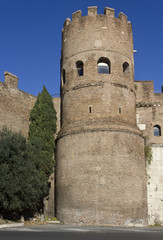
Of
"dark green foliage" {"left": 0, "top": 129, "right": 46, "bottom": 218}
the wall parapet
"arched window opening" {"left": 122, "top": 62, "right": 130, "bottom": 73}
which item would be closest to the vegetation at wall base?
"dark green foliage" {"left": 0, "top": 129, "right": 46, "bottom": 218}

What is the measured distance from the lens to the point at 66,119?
858 inches

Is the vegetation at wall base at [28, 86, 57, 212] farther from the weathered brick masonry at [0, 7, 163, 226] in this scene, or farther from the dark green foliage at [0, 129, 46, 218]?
the dark green foliage at [0, 129, 46, 218]

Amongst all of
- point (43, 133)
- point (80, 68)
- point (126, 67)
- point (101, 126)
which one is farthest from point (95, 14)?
point (43, 133)

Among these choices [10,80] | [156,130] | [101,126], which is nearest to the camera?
[101,126]

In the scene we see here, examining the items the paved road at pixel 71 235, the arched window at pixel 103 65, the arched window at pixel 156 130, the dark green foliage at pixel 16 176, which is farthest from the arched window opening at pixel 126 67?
the paved road at pixel 71 235

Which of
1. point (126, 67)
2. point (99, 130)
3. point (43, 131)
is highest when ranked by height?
point (126, 67)

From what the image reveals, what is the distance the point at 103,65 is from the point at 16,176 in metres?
9.55

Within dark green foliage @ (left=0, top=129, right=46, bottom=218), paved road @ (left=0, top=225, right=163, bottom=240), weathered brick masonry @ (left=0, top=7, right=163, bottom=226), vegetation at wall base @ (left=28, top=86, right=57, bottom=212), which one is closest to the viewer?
paved road @ (left=0, top=225, right=163, bottom=240)

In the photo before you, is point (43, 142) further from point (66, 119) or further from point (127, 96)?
point (127, 96)

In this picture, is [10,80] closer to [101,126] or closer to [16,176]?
[101,126]

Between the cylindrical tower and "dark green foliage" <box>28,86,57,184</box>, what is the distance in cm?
75

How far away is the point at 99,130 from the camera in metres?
19.9

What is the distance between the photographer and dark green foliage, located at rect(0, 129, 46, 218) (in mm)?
16781

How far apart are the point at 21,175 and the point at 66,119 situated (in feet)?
18.9
